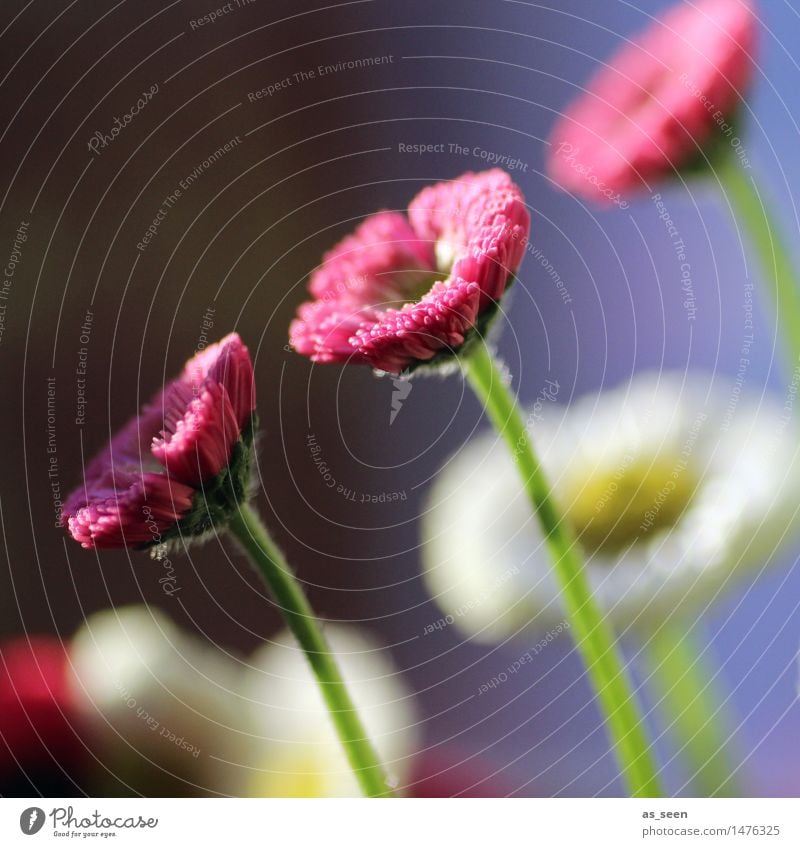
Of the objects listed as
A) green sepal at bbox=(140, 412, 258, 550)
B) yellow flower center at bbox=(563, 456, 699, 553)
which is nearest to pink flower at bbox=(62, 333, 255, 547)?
green sepal at bbox=(140, 412, 258, 550)

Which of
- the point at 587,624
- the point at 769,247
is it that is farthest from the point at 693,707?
the point at 769,247

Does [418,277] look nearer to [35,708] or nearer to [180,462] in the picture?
[180,462]

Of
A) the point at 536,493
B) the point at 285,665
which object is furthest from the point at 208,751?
the point at 536,493

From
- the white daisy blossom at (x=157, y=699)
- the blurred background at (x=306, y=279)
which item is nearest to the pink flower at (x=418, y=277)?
the blurred background at (x=306, y=279)

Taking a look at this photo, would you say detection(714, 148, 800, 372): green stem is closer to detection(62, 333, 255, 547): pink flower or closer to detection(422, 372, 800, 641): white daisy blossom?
detection(422, 372, 800, 641): white daisy blossom

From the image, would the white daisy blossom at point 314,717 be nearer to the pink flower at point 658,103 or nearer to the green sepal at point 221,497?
the green sepal at point 221,497
